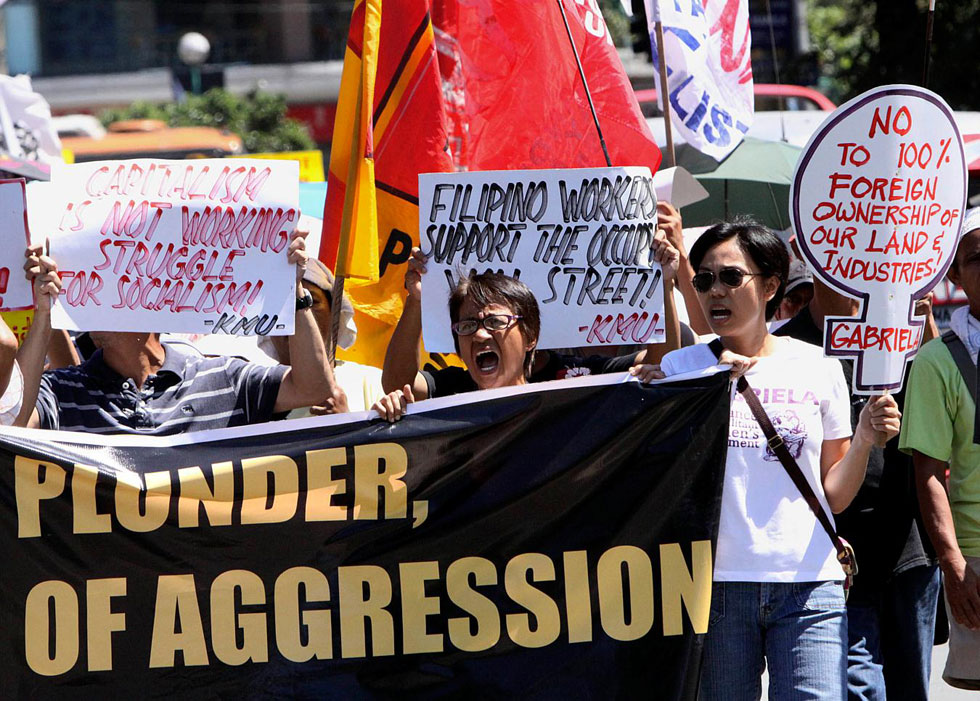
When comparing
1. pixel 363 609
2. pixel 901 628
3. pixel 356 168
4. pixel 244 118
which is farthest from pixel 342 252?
pixel 244 118

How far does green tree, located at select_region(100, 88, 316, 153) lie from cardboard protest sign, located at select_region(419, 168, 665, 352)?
2090 centimetres

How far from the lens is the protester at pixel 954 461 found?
3795 millimetres

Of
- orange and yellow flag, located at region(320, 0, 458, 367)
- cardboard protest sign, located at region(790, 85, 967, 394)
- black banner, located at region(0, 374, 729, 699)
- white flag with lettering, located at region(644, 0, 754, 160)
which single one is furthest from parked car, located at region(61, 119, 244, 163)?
cardboard protest sign, located at region(790, 85, 967, 394)

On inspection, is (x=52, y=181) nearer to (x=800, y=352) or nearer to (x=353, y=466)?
(x=353, y=466)

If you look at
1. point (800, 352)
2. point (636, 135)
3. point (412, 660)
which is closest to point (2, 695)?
point (412, 660)

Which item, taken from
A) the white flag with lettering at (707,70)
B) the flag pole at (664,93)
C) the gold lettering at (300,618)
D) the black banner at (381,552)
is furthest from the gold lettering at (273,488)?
the white flag with lettering at (707,70)

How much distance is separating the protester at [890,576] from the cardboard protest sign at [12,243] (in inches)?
89.8

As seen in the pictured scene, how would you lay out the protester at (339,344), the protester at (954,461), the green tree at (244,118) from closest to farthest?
1. the protester at (954,461)
2. the protester at (339,344)
3. the green tree at (244,118)

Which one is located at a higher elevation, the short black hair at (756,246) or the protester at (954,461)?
the short black hair at (756,246)

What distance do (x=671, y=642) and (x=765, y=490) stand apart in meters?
0.44

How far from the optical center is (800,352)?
356 cm

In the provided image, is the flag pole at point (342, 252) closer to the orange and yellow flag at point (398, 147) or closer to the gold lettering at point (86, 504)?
the orange and yellow flag at point (398, 147)

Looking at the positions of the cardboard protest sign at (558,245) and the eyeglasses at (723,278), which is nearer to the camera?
the eyeglasses at (723,278)

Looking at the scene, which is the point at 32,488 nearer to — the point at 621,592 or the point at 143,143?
the point at 621,592
